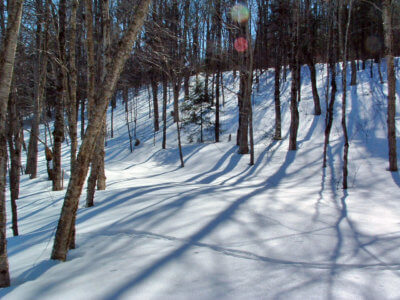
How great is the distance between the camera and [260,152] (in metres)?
14.8

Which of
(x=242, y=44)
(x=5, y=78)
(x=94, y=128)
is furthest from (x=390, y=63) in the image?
(x=5, y=78)

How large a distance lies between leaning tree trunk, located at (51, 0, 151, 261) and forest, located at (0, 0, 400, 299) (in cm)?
1

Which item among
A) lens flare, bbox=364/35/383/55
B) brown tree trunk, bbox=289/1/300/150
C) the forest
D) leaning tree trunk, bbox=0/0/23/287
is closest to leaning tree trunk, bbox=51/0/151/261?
the forest

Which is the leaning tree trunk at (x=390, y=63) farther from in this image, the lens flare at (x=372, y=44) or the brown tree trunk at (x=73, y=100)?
the lens flare at (x=372, y=44)

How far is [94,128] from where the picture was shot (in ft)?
10.3

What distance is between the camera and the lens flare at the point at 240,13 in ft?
41.3

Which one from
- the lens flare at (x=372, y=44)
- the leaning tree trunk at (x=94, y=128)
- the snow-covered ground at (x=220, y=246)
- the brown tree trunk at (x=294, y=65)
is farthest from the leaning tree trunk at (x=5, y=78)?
the lens flare at (x=372, y=44)

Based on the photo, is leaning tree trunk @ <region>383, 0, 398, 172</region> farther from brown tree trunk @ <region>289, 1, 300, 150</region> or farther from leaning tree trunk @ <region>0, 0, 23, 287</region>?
leaning tree trunk @ <region>0, 0, 23, 287</region>

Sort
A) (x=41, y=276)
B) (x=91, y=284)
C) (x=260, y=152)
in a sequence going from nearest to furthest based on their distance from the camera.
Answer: (x=91, y=284)
(x=41, y=276)
(x=260, y=152)

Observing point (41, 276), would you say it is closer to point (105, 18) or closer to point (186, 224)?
point (186, 224)

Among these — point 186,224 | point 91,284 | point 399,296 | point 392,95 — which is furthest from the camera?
point 392,95

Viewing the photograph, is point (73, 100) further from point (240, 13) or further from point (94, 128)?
point (240, 13)

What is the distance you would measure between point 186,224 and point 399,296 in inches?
107

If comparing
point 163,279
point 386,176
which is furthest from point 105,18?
point 386,176
